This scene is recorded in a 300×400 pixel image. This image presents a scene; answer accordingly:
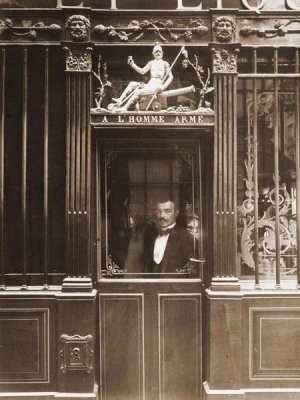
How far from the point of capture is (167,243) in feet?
20.5

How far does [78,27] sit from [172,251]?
2.86 meters

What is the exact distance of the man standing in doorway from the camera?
620 cm

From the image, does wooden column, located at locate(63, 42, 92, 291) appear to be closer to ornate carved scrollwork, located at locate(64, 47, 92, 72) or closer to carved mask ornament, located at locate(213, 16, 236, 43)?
ornate carved scrollwork, located at locate(64, 47, 92, 72)

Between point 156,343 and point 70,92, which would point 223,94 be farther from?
point 156,343

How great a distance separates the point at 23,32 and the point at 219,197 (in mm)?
2999

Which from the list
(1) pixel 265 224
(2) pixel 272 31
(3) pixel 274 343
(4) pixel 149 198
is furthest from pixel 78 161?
(3) pixel 274 343

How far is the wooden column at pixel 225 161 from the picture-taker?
5.91m

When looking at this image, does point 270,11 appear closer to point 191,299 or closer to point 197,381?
point 191,299

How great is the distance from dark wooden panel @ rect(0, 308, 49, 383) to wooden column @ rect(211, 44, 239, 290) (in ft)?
6.84

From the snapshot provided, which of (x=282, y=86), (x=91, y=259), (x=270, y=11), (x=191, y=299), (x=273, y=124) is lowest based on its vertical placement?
(x=191, y=299)

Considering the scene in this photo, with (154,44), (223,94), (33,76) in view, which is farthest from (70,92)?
(223,94)

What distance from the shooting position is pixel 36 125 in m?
6.11

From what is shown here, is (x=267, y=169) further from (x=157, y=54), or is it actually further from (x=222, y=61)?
(x=157, y=54)

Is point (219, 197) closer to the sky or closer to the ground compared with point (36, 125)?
closer to the ground
